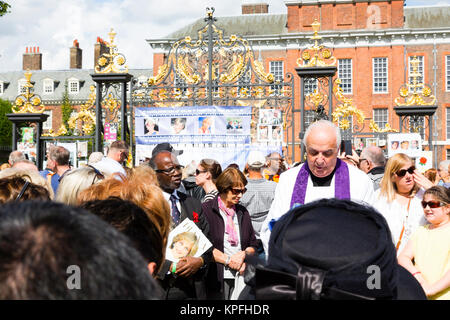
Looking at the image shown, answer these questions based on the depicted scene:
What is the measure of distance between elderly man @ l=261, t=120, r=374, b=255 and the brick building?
112ft

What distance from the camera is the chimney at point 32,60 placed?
60.7 metres

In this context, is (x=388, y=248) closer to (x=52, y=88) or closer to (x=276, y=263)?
(x=276, y=263)

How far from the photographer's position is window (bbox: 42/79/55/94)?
5812 centimetres

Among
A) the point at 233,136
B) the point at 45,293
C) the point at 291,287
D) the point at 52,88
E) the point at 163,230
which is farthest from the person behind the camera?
the point at 52,88

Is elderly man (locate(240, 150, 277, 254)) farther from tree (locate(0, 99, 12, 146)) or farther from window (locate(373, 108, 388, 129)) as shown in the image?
tree (locate(0, 99, 12, 146))

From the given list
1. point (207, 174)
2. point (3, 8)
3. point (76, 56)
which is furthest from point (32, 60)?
point (207, 174)

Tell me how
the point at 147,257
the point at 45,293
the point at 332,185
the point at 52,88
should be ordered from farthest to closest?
the point at 52,88
the point at 332,185
the point at 147,257
the point at 45,293

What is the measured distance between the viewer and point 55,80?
58531 millimetres

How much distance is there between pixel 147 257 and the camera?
1.88 meters

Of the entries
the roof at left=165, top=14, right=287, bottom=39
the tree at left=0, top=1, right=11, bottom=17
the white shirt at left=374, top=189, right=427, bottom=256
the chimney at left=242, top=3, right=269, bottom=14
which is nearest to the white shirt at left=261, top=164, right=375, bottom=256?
the white shirt at left=374, top=189, right=427, bottom=256

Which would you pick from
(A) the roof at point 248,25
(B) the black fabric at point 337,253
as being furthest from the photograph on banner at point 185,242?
(A) the roof at point 248,25

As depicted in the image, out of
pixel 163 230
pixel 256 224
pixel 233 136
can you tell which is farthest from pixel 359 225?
pixel 233 136
